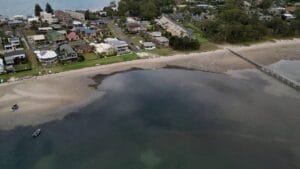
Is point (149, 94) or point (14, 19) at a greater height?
point (14, 19)

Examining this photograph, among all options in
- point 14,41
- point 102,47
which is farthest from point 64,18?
point 102,47

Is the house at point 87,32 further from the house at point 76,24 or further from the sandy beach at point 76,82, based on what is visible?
the sandy beach at point 76,82

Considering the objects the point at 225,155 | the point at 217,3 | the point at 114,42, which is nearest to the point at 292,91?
the point at 225,155

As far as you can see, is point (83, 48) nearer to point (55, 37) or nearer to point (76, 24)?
point (55, 37)

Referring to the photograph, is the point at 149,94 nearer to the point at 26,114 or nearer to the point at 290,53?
the point at 26,114

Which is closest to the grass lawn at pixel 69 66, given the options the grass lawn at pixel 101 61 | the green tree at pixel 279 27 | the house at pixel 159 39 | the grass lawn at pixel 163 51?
the grass lawn at pixel 101 61

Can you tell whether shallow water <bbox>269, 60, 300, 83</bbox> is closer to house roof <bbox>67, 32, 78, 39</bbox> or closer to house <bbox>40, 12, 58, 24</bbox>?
house roof <bbox>67, 32, 78, 39</bbox>

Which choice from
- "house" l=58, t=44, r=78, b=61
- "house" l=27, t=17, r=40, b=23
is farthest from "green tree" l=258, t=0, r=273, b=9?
"house" l=27, t=17, r=40, b=23
